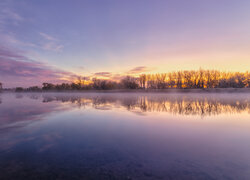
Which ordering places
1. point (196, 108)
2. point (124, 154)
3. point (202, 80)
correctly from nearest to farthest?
point (124, 154) < point (196, 108) < point (202, 80)

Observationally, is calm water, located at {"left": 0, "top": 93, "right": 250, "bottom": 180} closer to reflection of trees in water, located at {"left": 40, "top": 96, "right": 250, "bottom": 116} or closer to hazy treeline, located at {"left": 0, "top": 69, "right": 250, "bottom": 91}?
reflection of trees in water, located at {"left": 40, "top": 96, "right": 250, "bottom": 116}

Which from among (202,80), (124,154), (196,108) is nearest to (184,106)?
(196,108)

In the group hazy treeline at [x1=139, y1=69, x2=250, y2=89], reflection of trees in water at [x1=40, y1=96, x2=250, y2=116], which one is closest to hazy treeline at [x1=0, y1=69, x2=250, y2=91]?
hazy treeline at [x1=139, y1=69, x2=250, y2=89]

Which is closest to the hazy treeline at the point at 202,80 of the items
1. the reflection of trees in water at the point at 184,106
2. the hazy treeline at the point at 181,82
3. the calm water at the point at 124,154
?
the hazy treeline at the point at 181,82

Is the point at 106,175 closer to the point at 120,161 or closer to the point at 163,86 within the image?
the point at 120,161

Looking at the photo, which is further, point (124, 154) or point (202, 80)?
point (202, 80)

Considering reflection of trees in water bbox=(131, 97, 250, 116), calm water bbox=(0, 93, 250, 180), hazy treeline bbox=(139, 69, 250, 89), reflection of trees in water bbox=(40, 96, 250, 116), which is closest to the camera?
calm water bbox=(0, 93, 250, 180)

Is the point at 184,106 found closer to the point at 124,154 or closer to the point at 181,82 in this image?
the point at 124,154

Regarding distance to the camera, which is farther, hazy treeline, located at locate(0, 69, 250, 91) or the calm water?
hazy treeline, located at locate(0, 69, 250, 91)

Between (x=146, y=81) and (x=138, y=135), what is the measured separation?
317ft

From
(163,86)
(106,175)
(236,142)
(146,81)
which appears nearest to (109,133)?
(106,175)

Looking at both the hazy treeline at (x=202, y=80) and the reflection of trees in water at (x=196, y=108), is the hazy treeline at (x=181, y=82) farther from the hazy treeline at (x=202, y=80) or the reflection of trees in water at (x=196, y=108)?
the reflection of trees in water at (x=196, y=108)

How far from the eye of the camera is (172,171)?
3859mm

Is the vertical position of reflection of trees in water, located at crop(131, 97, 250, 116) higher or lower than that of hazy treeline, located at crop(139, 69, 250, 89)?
lower
